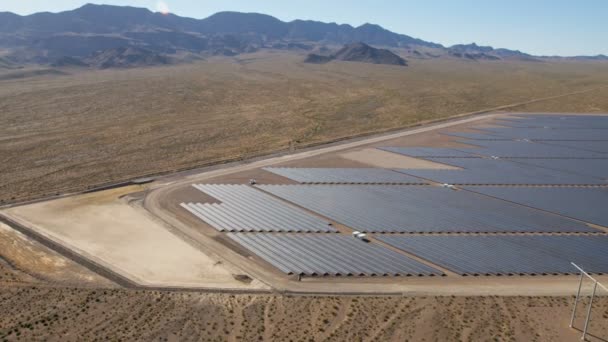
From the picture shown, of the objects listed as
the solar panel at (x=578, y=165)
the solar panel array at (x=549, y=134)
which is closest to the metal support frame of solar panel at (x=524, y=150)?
the solar panel at (x=578, y=165)

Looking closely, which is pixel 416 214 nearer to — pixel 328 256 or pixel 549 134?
pixel 328 256

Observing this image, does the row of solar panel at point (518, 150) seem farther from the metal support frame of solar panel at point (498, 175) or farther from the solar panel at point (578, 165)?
the metal support frame of solar panel at point (498, 175)

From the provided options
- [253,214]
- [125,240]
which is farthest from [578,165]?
[125,240]

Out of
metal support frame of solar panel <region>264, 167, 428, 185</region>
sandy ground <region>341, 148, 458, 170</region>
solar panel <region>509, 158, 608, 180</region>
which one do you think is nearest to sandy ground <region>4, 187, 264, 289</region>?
metal support frame of solar panel <region>264, 167, 428, 185</region>

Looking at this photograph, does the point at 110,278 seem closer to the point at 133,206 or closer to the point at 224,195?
the point at 133,206

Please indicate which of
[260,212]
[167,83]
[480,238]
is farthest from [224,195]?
[167,83]

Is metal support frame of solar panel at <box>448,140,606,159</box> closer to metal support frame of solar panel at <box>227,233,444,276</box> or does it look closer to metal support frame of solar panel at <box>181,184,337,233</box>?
metal support frame of solar panel at <box>181,184,337,233</box>

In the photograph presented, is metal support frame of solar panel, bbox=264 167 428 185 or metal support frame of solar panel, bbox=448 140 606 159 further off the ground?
metal support frame of solar panel, bbox=448 140 606 159
